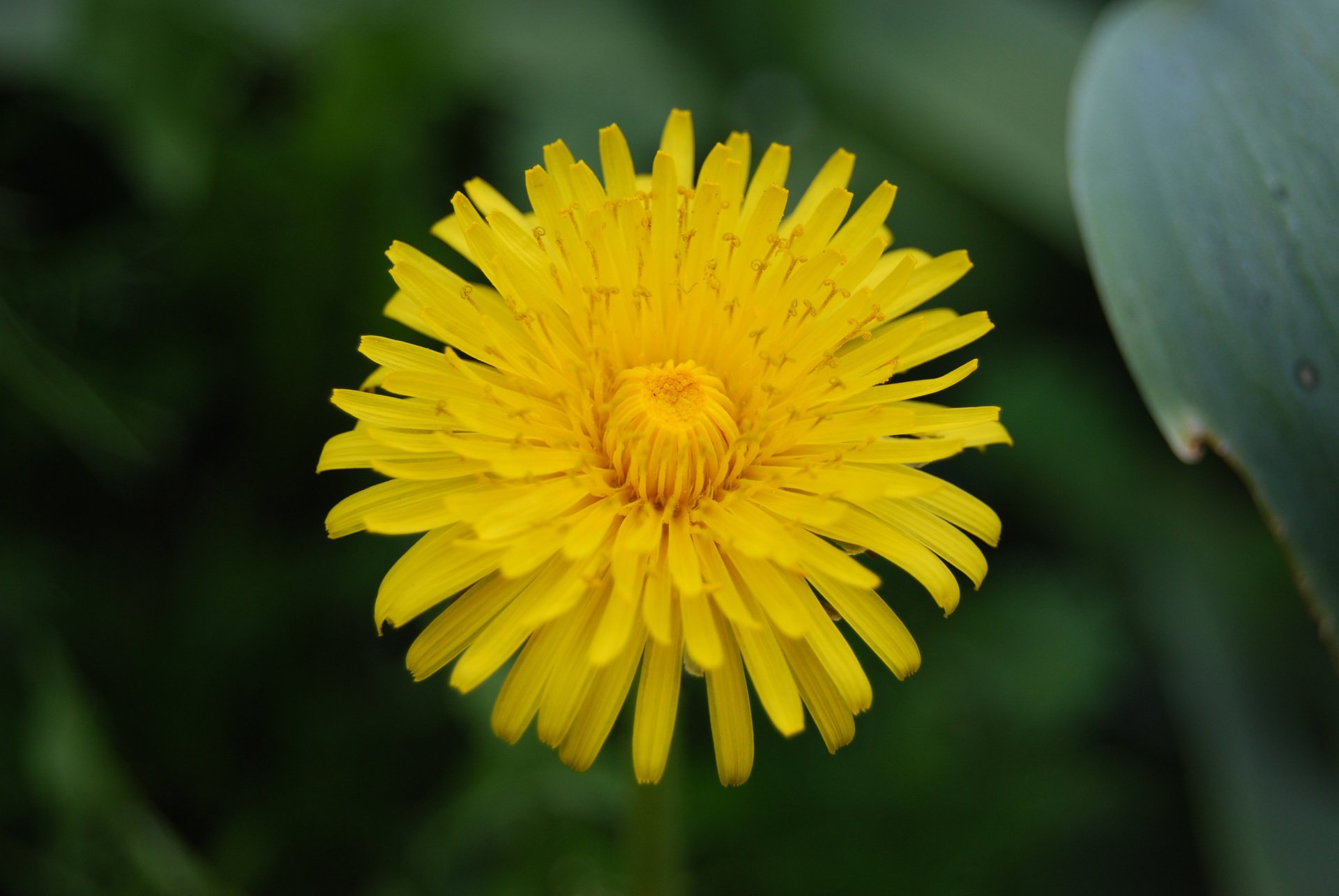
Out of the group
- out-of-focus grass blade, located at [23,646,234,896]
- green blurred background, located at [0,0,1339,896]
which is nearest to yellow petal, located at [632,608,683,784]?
green blurred background, located at [0,0,1339,896]

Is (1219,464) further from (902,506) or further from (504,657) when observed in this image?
(504,657)

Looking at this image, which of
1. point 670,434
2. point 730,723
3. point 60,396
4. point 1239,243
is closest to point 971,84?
point 1239,243

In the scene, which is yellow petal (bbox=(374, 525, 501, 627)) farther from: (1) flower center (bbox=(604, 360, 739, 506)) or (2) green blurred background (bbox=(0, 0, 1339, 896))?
(2) green blurred background (bbox=(0, 0, 1339, 896))

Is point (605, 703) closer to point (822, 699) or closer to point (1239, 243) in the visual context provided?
point (822, 699)

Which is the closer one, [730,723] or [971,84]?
[730,723]

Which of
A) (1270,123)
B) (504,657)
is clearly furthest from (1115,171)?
(504,657)

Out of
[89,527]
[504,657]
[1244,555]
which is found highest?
[1244,555]

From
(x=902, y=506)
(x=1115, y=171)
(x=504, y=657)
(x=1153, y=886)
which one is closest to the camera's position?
(x=504, y=657)
